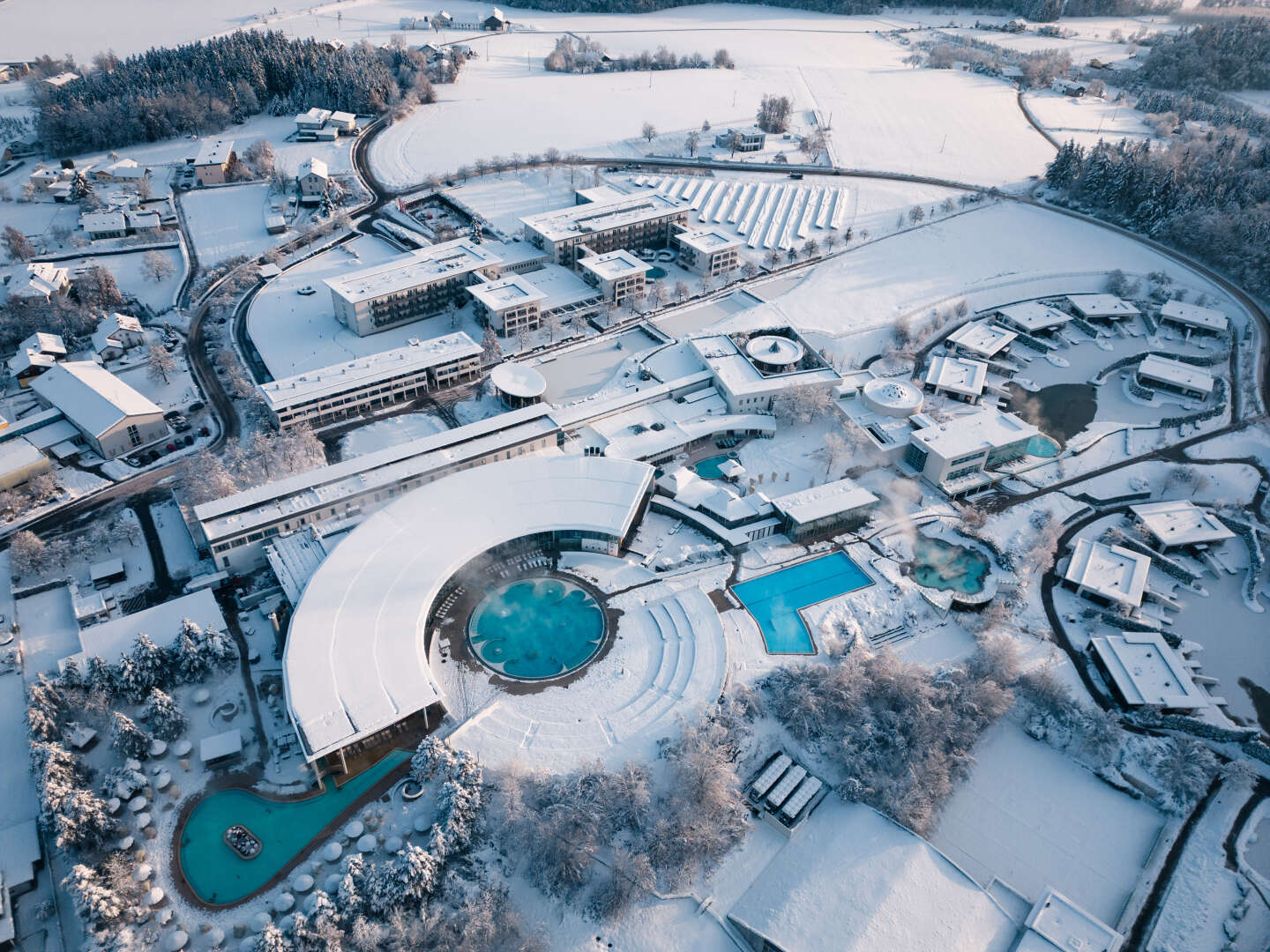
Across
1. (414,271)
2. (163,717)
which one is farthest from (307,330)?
(163,717)

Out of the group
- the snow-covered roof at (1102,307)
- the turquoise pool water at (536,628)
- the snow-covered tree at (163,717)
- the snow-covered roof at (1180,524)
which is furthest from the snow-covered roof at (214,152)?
the snow-covered roof at (1180,524)

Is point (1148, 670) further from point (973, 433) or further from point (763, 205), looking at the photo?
point (763, 205)

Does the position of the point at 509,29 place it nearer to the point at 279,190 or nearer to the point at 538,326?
the point at 279,190

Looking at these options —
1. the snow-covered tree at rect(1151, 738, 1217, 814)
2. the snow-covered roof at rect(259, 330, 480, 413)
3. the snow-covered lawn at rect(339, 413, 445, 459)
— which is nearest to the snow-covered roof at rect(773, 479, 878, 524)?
the snow-covered tree at rect(1151, 738, 1217, 814)

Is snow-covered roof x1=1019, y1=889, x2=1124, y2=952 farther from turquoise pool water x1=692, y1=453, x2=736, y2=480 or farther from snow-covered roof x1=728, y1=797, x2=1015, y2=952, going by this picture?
turquoise pool water x1=692, y1=453, x2=736, y2=480

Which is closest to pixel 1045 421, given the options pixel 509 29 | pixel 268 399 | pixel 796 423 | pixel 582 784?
pixel 796 423

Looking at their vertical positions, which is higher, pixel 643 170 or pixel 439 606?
pixel 643 170
